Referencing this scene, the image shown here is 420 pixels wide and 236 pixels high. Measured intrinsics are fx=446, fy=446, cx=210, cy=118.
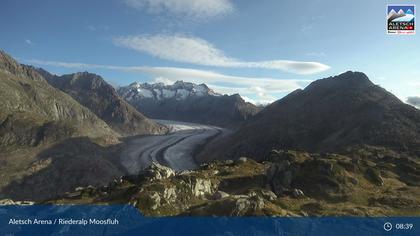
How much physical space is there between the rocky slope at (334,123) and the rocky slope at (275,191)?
38.4 meters

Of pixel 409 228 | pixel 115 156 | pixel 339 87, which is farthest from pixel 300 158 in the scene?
pixel 115 156

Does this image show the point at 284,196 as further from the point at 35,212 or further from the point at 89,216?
the point at 35,212

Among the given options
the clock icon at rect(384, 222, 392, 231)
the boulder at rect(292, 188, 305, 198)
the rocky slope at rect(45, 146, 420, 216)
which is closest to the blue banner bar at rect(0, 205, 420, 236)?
the clock icon at rect(384, 222, 392, 231)

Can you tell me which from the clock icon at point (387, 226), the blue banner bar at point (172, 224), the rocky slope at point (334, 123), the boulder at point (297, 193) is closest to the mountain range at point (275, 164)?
the boulder at point (297, 193)

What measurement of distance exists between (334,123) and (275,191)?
93.1 meters

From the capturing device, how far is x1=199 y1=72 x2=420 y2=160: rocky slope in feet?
378

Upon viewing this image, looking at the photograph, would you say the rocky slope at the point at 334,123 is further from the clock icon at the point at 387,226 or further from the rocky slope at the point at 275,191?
the clock icon at the point at 387,226

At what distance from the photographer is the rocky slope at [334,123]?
378ft

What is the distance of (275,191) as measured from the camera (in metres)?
59.8

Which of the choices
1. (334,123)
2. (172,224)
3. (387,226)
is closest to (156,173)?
(172,224)

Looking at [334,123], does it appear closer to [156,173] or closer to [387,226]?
[156,173]

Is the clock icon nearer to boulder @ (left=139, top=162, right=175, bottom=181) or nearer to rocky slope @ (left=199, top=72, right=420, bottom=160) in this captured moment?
boulder @ (left=139, top=162, right=175, bottom=181)

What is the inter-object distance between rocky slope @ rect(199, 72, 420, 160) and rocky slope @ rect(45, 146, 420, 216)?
126 ft

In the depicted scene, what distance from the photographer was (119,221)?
40844 mm
